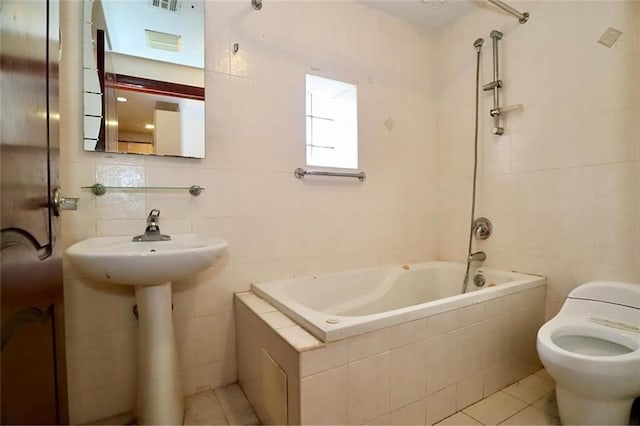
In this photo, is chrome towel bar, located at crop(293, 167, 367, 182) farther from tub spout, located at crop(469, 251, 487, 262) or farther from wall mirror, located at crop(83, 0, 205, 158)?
tub spout, located at crop(469, 251, 487, 262)

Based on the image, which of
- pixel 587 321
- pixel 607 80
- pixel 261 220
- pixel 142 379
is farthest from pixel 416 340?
pixel 607 80

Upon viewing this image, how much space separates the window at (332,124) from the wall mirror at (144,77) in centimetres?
75

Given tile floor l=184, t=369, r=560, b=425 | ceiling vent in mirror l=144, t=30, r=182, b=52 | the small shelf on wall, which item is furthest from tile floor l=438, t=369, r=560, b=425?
ceiling vent in mirror l=144, t=30, r=182, b=52

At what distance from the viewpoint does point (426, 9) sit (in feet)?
7.05

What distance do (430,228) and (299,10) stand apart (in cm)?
176

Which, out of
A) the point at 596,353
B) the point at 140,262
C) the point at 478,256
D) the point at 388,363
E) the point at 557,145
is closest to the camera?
the point at 140,262

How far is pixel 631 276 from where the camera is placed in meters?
1.51

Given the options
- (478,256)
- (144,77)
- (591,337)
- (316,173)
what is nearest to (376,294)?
(478,256)

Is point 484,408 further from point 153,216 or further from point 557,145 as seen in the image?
point 153,216

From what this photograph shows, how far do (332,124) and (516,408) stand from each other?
197cm

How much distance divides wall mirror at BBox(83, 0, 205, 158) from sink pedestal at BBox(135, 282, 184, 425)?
27.3 inches

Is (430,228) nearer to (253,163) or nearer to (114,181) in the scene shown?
(253,163)

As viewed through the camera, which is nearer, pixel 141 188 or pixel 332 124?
pixel 141 188

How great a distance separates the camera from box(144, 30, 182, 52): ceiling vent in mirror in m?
1.52
